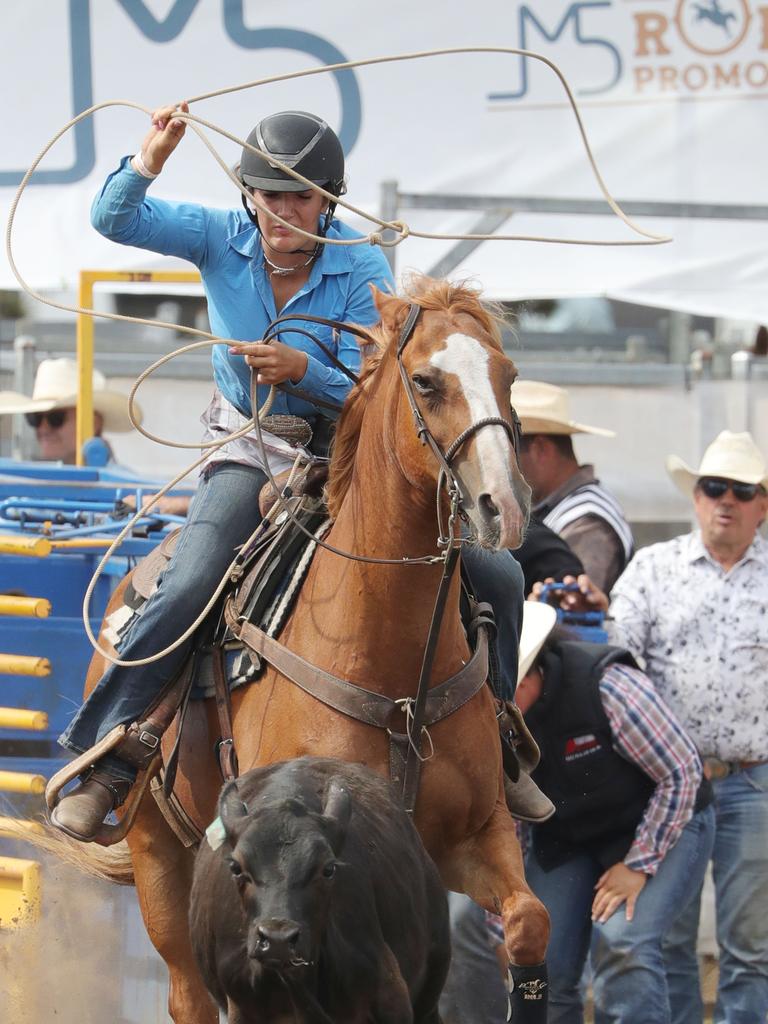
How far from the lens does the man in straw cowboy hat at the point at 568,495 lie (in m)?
6.68

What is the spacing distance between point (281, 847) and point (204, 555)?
150cm

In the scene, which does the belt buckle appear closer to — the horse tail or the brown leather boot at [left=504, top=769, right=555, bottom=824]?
the brown leather boot at [left=504, top=769, right=555, bottom=824]

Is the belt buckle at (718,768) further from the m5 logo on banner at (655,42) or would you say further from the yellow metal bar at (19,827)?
the m5 logo on banner at (655,42)

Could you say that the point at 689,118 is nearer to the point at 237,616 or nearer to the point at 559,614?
the point at 559,614

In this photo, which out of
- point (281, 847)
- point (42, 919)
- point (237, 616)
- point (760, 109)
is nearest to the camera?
point (281, 847)

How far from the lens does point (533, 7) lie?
8.16 m

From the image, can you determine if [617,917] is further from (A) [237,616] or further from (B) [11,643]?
(B) [11,643]

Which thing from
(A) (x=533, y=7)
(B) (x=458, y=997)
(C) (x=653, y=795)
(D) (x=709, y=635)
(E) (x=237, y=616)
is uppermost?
(A) (x=533, y=7)

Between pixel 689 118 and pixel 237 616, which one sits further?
pixel 689 118

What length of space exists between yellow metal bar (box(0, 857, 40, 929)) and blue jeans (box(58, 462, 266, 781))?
1367mm

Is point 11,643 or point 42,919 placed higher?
point 11,643

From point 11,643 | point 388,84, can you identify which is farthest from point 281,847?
point 388,84

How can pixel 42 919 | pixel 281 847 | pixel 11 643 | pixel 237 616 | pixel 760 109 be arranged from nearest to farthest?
pixel 281 847 < pixel 237 616 < pixel 42 919 < pixel 11 643 < pixel 760 109

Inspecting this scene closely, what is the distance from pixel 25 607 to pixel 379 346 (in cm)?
209
